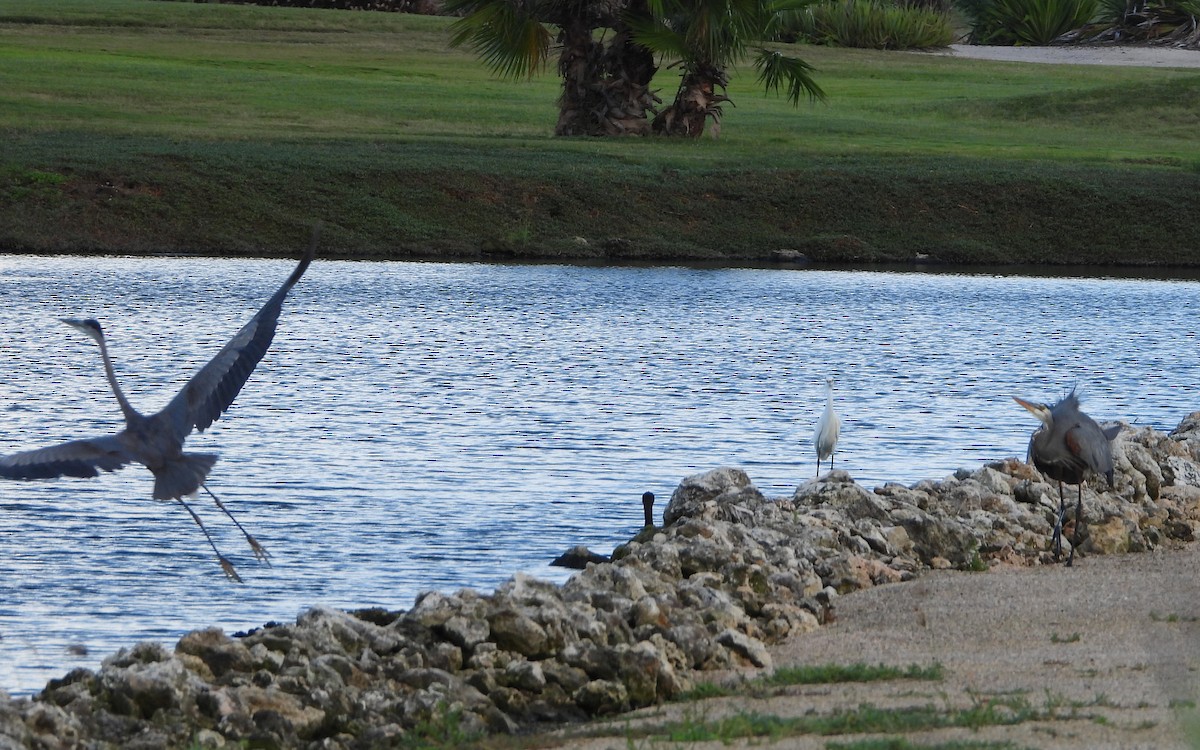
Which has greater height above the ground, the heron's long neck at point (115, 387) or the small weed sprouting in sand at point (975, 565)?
the heron's long neck at point (115, 387)

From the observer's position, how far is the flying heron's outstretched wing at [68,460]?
678cm

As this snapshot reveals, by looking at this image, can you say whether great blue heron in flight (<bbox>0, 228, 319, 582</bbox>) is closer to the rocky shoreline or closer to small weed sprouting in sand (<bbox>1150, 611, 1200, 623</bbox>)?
the rocky shoreline

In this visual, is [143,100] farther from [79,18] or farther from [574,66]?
[79,18]

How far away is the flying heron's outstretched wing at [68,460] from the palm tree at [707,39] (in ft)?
80.3

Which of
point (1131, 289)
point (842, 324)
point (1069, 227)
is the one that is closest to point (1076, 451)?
point (842, 324)

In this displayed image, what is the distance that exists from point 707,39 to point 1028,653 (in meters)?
24.7

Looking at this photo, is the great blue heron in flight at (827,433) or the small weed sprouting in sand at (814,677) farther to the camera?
the great blue heron in flight at (827,433)

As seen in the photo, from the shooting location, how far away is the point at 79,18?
50062 mm

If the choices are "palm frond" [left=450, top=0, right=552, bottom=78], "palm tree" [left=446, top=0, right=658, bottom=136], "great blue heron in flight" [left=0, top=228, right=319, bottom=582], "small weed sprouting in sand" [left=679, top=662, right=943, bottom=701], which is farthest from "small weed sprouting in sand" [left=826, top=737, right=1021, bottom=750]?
"palm frond" [left=450, top=0, right=552, bottom=78]

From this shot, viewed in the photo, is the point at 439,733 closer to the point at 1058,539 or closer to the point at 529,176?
the point at 1058,539

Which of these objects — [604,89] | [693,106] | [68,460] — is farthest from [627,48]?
[68,460]

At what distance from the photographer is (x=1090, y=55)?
5503 cm

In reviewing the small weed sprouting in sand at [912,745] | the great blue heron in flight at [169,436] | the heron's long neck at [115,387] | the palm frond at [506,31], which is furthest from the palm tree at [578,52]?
the small weed sprouting in sand at [912,745]

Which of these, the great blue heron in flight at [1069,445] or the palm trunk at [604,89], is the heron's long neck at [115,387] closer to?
the great blue heron in flight at [1069,445]
